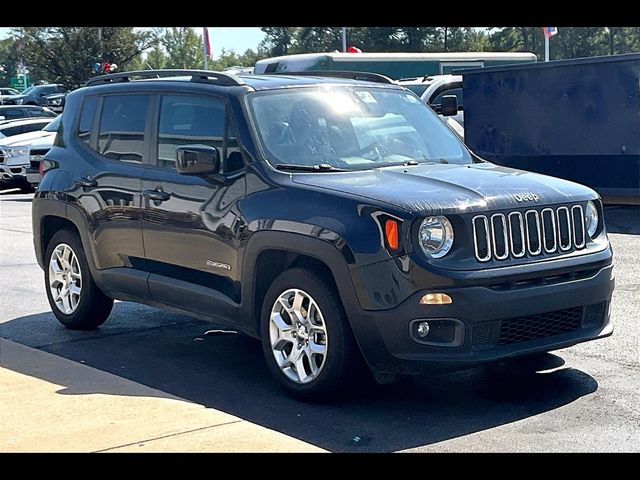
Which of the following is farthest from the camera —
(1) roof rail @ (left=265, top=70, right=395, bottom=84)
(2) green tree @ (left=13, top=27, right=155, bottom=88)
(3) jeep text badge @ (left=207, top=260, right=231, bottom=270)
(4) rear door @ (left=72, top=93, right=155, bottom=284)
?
(2) green tree @ (left=13, top=27, right=155, bottom=88)

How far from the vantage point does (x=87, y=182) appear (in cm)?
808

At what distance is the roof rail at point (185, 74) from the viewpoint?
7.28m

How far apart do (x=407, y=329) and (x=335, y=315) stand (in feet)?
1.45

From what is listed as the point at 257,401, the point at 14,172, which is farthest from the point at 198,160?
the point at 14,172

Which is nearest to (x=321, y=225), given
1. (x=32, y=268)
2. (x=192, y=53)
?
(x=32, y=268)

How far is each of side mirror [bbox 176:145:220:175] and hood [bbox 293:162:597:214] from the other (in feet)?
1.90

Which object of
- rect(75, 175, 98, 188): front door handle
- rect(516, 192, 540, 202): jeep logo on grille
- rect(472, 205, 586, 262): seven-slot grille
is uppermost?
rect(75, 175, 98, 188): front door handle

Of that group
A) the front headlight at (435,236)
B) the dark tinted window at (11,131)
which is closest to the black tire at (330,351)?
the front headlight at (435,236)

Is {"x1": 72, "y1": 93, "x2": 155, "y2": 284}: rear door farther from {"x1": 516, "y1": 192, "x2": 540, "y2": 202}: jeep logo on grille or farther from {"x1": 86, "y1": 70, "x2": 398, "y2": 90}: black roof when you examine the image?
{"x1": 516, "y1": 192, "x2": 540, "y2": 202}: jeep logo on grille

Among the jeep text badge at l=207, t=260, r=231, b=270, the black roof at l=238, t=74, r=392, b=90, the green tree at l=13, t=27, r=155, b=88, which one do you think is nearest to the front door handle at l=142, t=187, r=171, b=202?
the jeep text badge at l=207, t=260, r=231, b=270

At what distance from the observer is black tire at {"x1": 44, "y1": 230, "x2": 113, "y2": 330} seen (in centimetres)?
828

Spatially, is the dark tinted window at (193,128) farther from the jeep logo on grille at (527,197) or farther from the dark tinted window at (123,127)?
the jeep logo on grille at (527,197)
